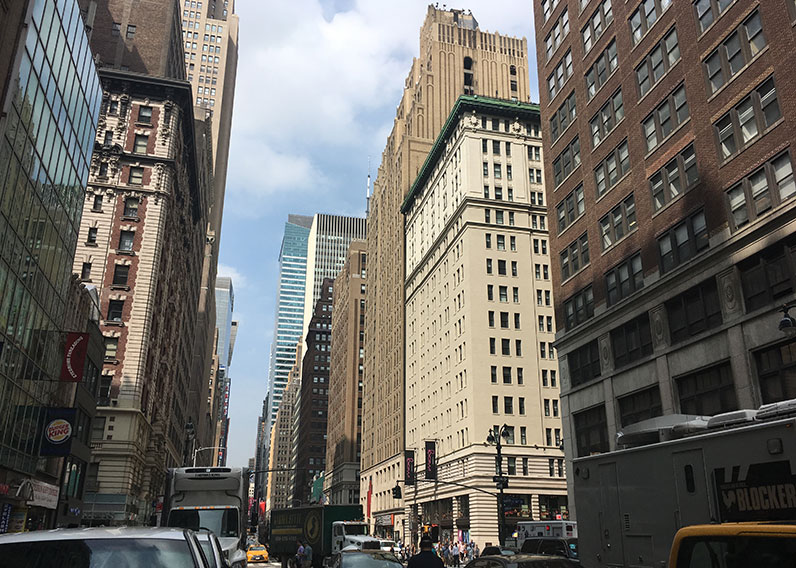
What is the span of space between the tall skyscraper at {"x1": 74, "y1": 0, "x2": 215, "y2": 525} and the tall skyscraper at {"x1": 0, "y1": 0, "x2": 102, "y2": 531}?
1331cm

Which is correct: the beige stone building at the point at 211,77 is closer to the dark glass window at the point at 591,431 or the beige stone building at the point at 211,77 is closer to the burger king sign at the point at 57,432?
the burger king sign at the point at 57,432

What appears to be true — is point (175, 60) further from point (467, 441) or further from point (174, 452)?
point (467, 441)

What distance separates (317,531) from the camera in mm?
38281

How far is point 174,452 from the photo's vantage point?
292ft

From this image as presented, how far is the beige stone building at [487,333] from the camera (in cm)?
7144

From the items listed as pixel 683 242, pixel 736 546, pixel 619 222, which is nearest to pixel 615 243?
pixel 619 222

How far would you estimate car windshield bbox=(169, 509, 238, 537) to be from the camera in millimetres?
21406

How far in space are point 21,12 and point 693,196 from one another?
29822 millimetres

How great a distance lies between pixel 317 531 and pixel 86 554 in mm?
35075

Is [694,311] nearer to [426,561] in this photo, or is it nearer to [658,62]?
[658,62]

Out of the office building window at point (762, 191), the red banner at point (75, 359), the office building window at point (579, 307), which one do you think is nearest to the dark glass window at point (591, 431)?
the office building window at point (579, 307)

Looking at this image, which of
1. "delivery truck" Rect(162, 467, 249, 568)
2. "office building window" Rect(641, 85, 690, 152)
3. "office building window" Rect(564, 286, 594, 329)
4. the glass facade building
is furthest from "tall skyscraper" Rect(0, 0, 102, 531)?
"office building window" Rect(641, 85, 690, 152)

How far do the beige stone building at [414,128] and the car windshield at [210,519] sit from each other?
8121 centimetres

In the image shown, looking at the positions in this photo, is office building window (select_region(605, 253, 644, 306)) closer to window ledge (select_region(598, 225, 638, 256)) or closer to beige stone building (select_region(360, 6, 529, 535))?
window ledge (select_region(598, 225, 638, 256))
